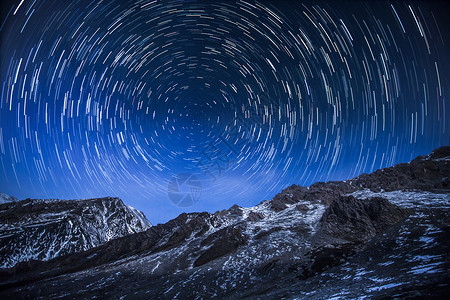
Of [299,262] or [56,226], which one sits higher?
[56,226]

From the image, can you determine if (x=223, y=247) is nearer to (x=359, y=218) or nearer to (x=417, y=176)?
(x=359, y=218)

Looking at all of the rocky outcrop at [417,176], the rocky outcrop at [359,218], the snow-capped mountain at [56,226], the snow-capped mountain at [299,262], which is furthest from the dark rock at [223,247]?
the snow-capped mountain at [56,226]

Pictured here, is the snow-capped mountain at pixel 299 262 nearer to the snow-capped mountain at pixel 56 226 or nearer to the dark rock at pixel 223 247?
the dark rock at pixel 223 247

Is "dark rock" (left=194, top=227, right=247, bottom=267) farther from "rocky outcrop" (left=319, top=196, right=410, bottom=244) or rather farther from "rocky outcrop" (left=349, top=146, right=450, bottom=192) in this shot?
"rocky outcrop" (left=349, top=146, right=450, bottom=192)

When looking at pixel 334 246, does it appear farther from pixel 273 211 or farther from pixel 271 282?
pixel 273 211

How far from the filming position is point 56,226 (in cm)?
11181

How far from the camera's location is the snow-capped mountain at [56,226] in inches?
3708

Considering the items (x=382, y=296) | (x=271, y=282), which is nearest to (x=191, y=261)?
(x=271, y=282)

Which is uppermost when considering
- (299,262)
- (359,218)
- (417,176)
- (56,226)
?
(56,226)

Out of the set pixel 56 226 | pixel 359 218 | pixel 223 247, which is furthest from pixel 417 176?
pixel 56 226

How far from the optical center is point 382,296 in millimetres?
11516

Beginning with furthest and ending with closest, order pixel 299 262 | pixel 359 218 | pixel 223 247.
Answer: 1. pixel 223 247
2. pixel 359 218
3. pixel 299 262

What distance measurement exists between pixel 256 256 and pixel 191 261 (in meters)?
17.9

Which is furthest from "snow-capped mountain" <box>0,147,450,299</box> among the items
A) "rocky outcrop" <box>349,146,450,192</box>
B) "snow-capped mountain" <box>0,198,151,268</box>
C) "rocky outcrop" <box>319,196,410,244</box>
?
"snow-capped mountain" <box>0,198,151,268</box>
